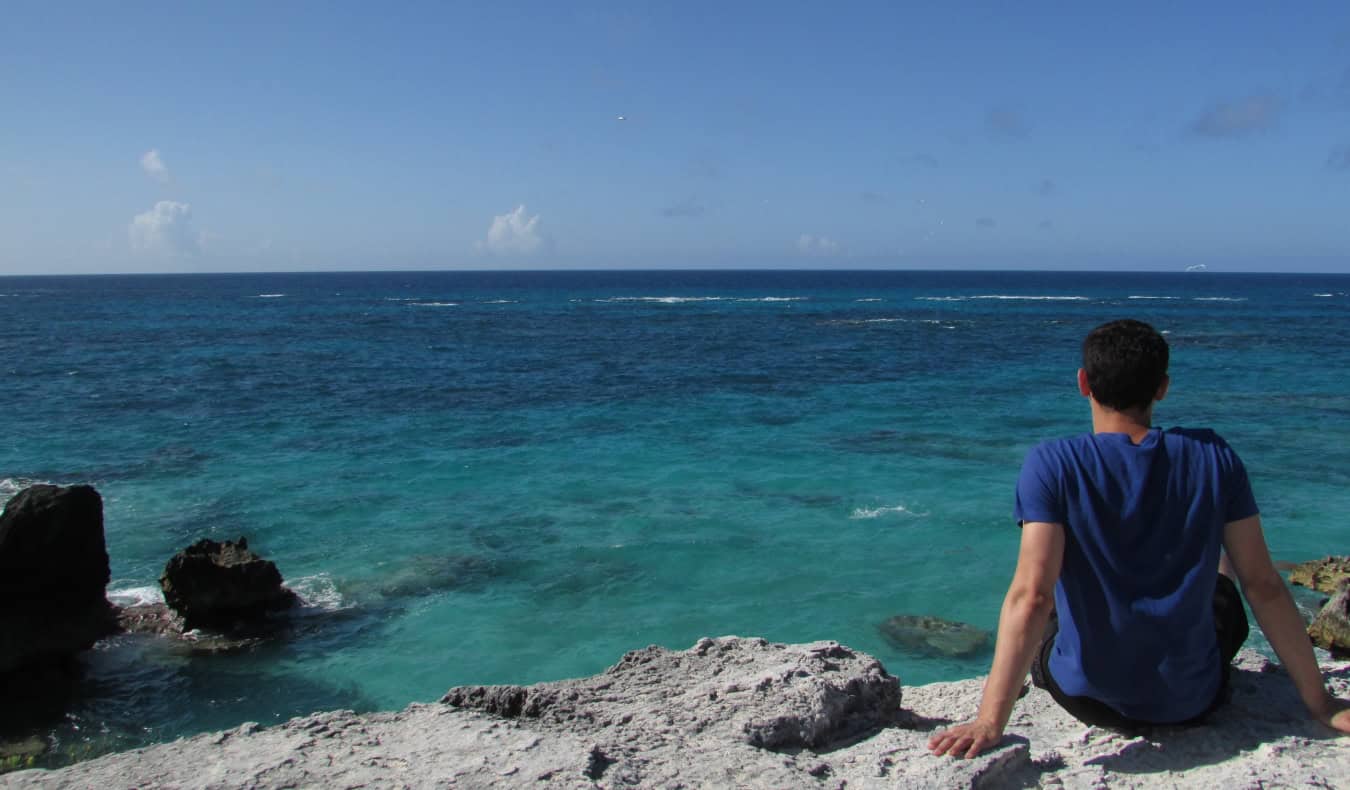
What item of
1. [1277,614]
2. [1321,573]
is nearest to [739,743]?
[1277,614]

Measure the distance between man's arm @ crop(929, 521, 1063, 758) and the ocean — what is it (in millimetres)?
7156

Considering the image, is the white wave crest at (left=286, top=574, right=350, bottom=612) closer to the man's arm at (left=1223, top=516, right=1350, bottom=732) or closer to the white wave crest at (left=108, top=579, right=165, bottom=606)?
the white wave crest at (left=108, top=579, right=165, bottom=606)

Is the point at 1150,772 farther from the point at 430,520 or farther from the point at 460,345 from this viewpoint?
the point at 460,345

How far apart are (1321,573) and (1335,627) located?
4598mm

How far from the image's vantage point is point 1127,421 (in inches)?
143

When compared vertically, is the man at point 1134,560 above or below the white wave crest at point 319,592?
above

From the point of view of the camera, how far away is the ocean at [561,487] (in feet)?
37.5

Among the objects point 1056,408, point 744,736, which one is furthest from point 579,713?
point 1056,408

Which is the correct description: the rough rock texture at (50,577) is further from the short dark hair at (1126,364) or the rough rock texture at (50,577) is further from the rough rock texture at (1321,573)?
the rough rock texture at (1321,573)

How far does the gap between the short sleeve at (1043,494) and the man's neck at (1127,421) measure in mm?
269

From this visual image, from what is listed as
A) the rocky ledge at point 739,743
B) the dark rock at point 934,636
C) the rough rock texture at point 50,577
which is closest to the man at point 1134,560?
the rocky ledge at point 739,743

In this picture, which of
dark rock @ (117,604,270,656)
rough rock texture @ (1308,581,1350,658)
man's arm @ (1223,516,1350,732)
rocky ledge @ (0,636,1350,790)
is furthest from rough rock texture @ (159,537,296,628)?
rough rock texture @ (1308,581,1350,658)

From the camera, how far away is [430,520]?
1666 cm

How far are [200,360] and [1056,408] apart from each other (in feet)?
120
